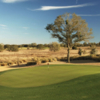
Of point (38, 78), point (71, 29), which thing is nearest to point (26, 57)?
point (71, 29)

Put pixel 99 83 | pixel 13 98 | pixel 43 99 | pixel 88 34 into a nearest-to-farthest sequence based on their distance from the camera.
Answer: pixel 43 99
pixel 13 98
pixel 99 83
pixel 88 34

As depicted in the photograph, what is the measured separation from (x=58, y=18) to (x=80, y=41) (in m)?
6.01

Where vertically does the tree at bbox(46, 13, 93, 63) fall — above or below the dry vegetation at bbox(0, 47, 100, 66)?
above

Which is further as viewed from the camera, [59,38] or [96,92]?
[59,38]

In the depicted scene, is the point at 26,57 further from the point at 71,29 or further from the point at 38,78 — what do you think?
the point at 38,78

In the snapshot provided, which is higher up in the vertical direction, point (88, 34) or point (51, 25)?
point (51, 25)

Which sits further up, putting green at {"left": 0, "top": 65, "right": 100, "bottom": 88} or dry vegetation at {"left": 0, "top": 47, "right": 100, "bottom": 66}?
putting green at {"left": 0, "top": 65, "right": 100, "bottom": 88}

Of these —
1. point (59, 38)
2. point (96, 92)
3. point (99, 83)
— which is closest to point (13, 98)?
point (96, 92)

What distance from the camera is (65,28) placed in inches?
952

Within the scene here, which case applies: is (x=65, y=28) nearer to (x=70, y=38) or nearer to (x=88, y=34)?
(x=70, y=38)

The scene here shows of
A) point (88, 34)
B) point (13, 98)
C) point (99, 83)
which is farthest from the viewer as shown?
point (88, 34)

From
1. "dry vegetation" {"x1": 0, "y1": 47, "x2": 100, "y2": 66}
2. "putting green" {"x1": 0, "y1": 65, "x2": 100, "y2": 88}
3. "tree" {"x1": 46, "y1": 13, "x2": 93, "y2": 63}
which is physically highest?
"tree" {"x1": 46, "y1": 13, "x2": 93, "y2": 63}

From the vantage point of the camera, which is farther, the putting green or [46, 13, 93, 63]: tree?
[46, 13, 93, 63]: tree

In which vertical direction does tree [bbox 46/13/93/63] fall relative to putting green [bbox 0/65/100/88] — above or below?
above
